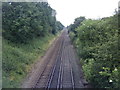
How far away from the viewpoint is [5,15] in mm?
26906

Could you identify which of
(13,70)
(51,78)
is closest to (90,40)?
(51,78)

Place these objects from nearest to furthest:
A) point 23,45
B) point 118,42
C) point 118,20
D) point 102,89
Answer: point 118,42, point 102,89, point 118,20, point 23,45

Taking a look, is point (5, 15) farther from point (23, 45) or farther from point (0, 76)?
point (0, 76)

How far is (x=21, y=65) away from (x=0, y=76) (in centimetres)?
459

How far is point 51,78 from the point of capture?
18484mm

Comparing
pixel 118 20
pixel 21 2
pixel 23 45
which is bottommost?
pixel 23 45

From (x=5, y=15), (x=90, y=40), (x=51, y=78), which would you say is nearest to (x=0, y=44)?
(x=5, y=15)

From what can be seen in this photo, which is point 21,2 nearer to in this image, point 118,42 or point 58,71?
point 58,71

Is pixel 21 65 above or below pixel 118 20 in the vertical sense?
below

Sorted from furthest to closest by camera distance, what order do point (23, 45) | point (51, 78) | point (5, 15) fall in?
point (23, 45)
point (5, 15)
point (51, 78)

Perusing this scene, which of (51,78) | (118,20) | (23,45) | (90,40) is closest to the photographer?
(118,20)

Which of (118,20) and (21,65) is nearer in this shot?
(118,20)

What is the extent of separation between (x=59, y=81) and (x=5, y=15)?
520 inches

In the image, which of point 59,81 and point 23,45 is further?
point 23,45
